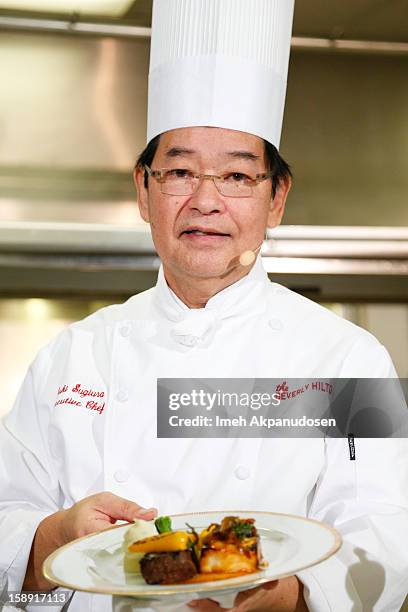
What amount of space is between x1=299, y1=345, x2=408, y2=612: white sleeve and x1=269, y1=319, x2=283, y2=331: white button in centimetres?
18

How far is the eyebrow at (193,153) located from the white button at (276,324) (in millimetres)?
217

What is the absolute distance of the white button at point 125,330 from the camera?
1184 mm

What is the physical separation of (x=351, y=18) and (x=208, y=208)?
2.02 ft

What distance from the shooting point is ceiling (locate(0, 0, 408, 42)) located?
146cm

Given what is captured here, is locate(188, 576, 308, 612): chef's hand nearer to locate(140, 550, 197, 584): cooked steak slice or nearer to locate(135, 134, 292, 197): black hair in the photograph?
locate(140, 550, 197, 584): cooked steak slice

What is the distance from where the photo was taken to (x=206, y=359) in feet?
3.67

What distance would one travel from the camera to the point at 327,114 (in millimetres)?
1496

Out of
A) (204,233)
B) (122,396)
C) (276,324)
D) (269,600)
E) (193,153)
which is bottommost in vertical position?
(269,600)

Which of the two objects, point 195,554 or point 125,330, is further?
point 125,330

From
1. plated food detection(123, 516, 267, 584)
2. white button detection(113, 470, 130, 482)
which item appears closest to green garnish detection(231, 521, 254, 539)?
plated food detection(123, 516, 267, 584)

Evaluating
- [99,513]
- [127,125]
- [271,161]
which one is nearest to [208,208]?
[271,161]

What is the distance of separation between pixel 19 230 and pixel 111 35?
1.28ft

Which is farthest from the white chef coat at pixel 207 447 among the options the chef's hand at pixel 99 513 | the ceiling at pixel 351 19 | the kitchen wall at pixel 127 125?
the ceiling at pixel 351 19

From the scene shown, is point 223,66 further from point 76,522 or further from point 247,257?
point 76,522
